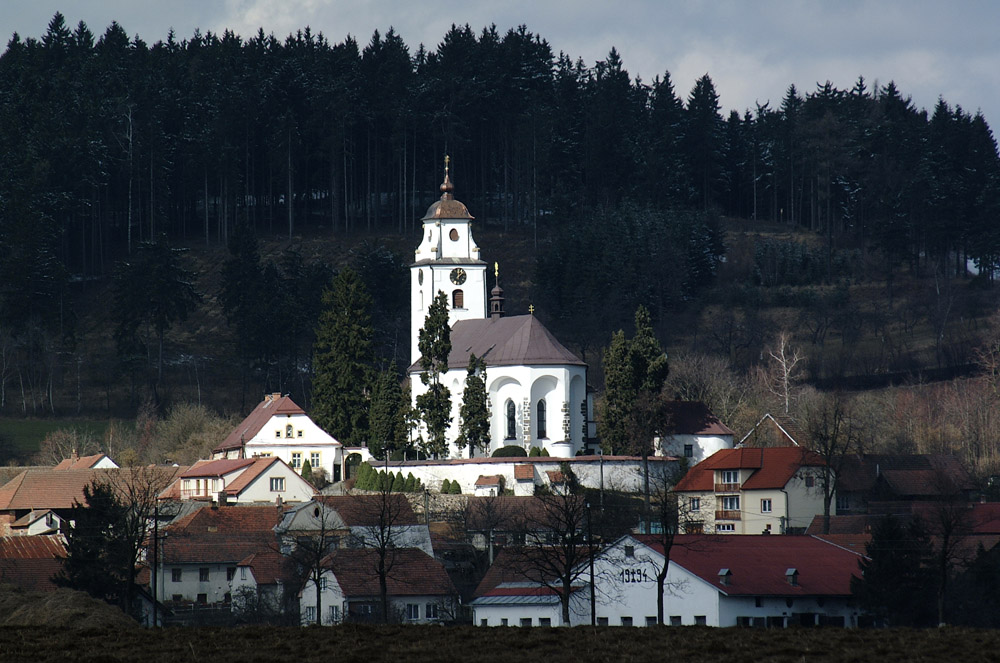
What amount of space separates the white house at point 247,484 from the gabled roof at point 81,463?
5.17 m

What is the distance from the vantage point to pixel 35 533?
77.2 m

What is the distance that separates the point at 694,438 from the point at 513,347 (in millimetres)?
9721

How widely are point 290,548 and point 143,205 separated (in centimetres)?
5793

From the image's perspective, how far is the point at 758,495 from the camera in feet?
249

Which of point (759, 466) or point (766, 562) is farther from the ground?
point (759, 466)

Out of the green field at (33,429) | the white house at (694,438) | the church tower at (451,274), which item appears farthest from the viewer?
the green field at (33,429)

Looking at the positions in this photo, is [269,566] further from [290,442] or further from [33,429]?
[33,429]

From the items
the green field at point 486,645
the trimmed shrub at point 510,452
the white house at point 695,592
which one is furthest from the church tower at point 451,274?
the green field at point 486,645

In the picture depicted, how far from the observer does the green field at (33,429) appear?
92.5 meters

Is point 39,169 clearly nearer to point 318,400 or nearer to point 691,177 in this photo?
point 318,400

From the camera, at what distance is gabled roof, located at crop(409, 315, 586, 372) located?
276ft

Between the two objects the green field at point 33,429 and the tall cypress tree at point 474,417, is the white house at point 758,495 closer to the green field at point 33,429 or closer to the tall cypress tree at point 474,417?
the tall cypress tree at point 474,417

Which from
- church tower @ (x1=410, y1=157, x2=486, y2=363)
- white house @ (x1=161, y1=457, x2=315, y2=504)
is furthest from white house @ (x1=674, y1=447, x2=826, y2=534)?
church tower @ (x1=410, y1=157, x2=486, y2=363)

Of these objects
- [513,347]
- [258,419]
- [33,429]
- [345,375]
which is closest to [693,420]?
[513,347]
